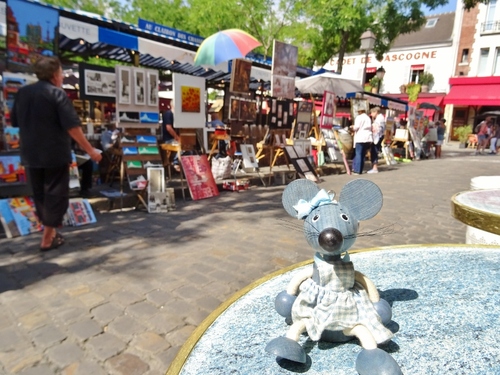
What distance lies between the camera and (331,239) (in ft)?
3.95

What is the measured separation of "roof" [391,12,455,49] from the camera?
28.9 m

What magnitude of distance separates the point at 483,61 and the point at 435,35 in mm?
4838

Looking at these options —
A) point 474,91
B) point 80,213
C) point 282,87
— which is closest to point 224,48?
point 282,87

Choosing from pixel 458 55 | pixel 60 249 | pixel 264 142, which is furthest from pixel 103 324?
pixel 458 55

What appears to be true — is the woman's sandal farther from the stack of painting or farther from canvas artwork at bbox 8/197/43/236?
the stack of painting

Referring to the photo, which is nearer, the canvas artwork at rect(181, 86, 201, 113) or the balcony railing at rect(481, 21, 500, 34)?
the canvas artwork at rect(181, 86, 201, 113)

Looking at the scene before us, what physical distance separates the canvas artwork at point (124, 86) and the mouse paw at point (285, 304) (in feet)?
17.2

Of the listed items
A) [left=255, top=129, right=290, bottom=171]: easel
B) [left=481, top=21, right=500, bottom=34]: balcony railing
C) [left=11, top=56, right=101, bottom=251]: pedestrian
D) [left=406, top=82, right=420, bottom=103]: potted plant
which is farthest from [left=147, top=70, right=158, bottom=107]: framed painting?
[left=481, top=21, right=500, bottom=34]: balcony railing

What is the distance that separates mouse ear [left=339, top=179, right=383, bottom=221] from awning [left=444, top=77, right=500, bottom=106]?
95.5 ft

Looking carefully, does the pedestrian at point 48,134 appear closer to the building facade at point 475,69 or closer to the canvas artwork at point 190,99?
the canvas artwork at point 190,99

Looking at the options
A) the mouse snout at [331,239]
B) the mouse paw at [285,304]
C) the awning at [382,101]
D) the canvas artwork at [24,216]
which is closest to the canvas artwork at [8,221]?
the canvas artwork at [24,216]

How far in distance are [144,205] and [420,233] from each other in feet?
13.0

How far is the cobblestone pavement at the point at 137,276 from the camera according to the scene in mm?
2102

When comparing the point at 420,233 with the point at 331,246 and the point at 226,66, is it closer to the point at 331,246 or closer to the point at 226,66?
the point at 331,246
